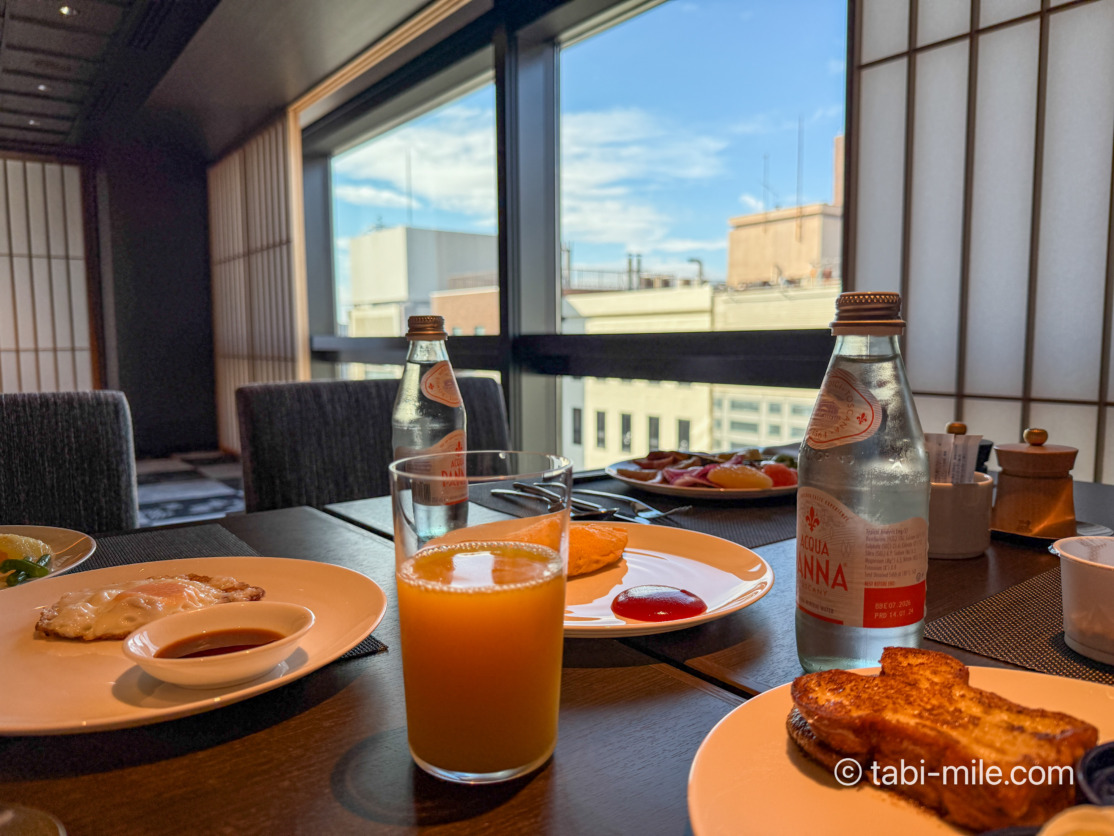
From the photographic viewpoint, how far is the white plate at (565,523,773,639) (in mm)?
575

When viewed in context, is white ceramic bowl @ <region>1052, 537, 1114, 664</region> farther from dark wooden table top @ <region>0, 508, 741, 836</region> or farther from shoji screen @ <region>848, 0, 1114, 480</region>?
shoji screen @ <region>848, 0, 1114, 480</region>

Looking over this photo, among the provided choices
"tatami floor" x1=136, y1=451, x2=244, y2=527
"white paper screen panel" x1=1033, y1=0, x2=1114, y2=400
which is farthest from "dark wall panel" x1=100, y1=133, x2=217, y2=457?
"white paper screen panel" x1=1033, y1=0, x2=1114, y2=400

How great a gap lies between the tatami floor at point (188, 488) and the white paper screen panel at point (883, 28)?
335 centimetres

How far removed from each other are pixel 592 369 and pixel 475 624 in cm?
263

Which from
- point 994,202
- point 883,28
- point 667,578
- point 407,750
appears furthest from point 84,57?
point 407,750

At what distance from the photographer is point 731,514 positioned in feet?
3.40

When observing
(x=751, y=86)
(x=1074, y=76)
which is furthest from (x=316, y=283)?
(x=1074, y=76)

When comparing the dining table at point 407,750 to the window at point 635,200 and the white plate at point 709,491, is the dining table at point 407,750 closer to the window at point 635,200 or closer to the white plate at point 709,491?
the white plate at point 709,491

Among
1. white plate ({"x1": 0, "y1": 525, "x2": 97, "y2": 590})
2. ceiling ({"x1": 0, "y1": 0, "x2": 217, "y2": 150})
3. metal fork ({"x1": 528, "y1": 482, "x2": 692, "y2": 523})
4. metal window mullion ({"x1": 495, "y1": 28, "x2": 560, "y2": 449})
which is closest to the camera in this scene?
white plate ({"x1": 0, "y1": 525, "x2": 97, "y2": 590})

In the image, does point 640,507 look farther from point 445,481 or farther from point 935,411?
point 935,411

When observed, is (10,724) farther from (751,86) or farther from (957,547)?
(751,86)

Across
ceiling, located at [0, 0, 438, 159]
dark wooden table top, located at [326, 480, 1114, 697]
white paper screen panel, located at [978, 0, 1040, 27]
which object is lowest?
dark wooden table top, located at [326, 480, 1114, 697]

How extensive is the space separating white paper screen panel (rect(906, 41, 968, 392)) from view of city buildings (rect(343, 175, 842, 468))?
261mm

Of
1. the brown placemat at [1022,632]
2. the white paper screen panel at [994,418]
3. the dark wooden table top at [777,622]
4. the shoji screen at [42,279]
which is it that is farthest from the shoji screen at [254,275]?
the brown placemat at [1022,632]
